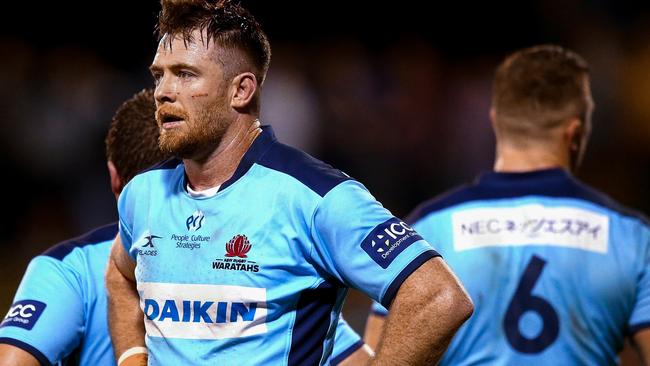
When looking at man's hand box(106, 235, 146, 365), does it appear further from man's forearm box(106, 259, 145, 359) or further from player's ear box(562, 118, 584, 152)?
player's ear box(562, 118, 584, 152)

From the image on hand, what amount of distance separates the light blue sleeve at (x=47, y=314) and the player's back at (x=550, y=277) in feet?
5.73

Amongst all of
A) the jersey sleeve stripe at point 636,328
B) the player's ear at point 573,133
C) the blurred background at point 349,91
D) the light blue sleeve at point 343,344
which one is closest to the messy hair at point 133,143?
the light blue sleeve at point 343,344

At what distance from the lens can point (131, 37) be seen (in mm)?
11273

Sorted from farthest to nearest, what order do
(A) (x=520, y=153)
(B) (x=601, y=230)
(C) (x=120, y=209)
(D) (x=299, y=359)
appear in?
1. (A) (x=520, y=153)
2. (B) (x=601, y=230)
3. (C) (x=120, y=209)
4. (D) (x=299, y=359)

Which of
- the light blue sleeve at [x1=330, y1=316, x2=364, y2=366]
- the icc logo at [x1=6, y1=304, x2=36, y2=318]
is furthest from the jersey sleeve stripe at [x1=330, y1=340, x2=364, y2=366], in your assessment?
the icc logo at [x1=6, y1=304, x2=36, y2=318]

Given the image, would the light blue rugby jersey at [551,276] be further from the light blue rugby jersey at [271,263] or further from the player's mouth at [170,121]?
the player's mouth at [170,121]

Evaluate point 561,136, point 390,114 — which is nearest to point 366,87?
point 390,114

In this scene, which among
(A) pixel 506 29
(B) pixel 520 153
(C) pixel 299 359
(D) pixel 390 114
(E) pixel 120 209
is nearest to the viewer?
(C) pixel 299 359

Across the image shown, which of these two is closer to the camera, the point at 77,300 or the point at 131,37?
the point at 77,300

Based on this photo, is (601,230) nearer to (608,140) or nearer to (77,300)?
(77,300)

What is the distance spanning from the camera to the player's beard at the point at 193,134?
3.50m

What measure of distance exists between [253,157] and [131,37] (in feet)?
26.4

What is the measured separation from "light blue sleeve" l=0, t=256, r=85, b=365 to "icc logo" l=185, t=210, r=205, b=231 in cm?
63

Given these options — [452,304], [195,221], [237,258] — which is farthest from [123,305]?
[452,304]
